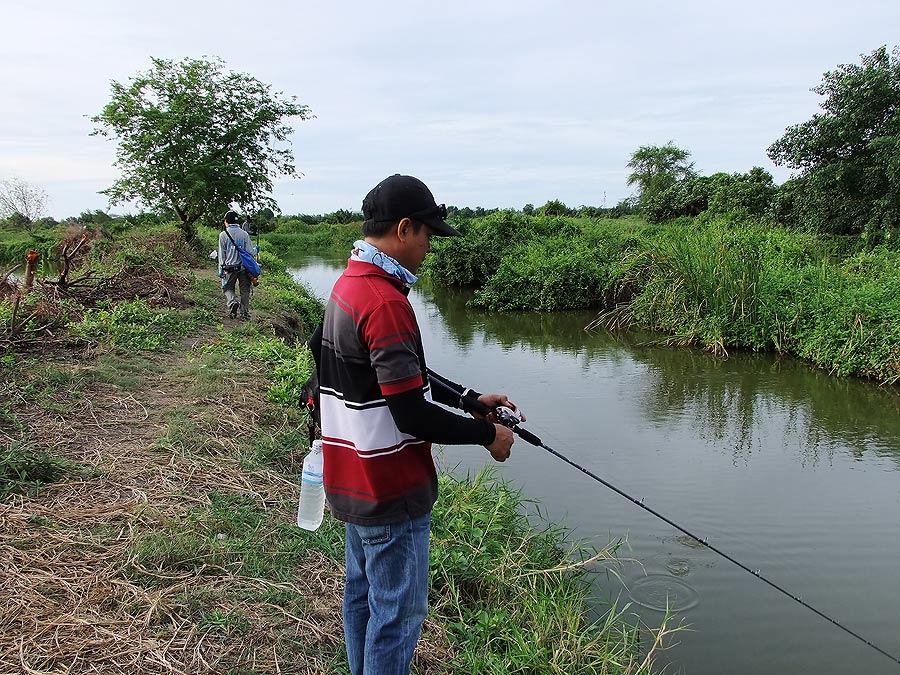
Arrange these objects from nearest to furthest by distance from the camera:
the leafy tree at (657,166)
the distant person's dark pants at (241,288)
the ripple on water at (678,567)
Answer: the ripple on water at (678,567) → the distant person's dark pants at (241,288) → the leafy tree at (657,166)

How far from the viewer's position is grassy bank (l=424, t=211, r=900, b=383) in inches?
338

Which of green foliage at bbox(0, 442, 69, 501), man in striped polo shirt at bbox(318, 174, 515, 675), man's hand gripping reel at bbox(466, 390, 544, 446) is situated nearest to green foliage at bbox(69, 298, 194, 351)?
green foliage at bbox(0, 442, 69, 501)

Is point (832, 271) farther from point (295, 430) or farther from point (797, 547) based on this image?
point (295, 430)

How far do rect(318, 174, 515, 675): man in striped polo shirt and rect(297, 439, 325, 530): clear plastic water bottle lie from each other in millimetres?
332

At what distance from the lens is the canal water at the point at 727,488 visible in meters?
3.57

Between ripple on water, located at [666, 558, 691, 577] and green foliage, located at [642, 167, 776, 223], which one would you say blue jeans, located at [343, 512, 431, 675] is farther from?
green foliage, located at [642, 167, 776, 223]

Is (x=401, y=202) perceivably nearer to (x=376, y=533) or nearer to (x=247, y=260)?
(x=376, y=533)

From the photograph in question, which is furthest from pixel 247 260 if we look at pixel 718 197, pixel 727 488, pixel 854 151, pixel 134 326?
pixel 718 197

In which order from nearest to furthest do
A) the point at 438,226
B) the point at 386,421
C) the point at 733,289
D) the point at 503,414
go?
1. the point at 386,421
2. the point at 438,226
3. the point at 503,414
4. the point at 733,289

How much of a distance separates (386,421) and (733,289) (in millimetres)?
9512

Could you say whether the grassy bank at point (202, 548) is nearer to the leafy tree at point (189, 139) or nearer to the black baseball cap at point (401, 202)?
the black baseball cap at point (401, 202)

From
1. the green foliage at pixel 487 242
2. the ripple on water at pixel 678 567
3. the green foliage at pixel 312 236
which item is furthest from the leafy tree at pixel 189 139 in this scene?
the green foliage at pixel 312 236

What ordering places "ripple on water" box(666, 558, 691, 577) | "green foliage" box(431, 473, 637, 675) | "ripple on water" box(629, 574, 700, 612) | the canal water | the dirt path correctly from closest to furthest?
the dirt path
"green foliage" box(431, 473, 637, 675)
the canal water
"ripple on water" box(629, 574, 700, 612)
"ripple on water" box(666, 558, 691, 577)

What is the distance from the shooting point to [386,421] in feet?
6.03
